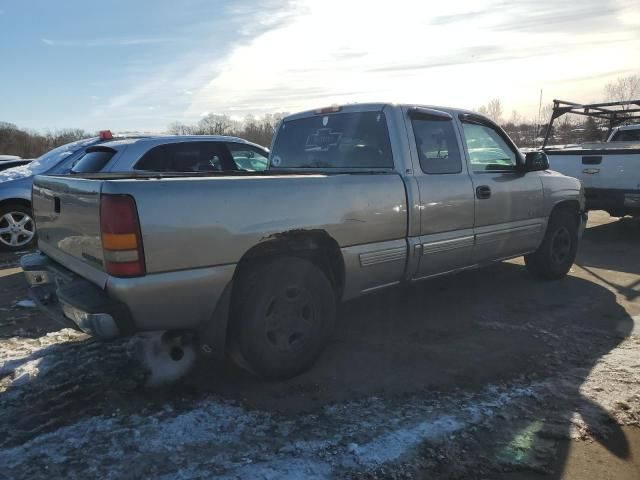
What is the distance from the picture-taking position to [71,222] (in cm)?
309

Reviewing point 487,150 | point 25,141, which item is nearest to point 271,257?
point 487,150

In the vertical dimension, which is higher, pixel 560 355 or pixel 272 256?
pixel 272 256

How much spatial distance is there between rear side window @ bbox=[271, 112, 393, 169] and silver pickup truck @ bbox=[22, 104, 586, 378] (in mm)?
12

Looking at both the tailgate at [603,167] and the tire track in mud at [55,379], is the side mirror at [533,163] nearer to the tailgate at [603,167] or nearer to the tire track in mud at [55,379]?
the tailgate at [603,167]

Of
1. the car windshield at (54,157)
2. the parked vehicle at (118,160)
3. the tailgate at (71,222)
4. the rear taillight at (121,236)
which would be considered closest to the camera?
the rear taillight at (121,236)

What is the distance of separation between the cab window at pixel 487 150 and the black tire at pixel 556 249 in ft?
3.40

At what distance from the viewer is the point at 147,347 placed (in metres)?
3.61

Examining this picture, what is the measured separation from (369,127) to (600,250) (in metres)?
5.07

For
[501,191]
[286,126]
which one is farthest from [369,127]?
[501,191]

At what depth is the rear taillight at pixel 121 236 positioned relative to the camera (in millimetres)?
2627

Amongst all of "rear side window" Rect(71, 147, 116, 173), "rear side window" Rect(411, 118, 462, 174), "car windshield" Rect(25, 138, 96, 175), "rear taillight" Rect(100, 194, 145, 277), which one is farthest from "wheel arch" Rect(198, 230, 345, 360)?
"car windshield" Rect(25, 138, 96, 175)

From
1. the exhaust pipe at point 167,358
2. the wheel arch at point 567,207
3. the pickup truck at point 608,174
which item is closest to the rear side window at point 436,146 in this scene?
the wheel arch at point 567,207

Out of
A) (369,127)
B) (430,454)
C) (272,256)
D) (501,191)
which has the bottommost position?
(430,454)

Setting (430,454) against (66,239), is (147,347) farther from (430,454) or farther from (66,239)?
(430,454)
